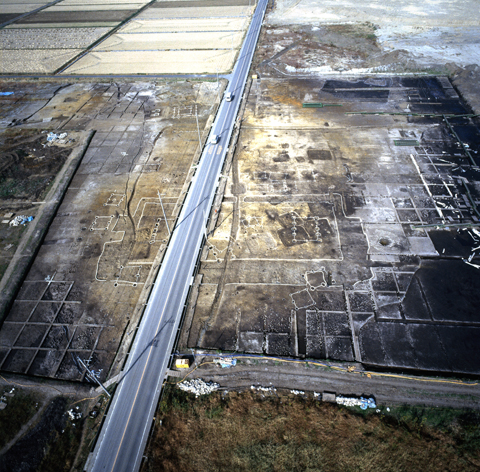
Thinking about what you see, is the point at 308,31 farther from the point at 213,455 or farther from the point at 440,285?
the point at 213,455

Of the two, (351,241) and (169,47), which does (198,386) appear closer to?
(351,241)

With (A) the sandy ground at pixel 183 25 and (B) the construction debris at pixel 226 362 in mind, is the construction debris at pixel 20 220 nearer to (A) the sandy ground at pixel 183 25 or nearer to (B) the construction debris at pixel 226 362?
(B) the construction debris at pixel 226 362

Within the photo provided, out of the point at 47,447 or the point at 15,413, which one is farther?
the point at 15,413

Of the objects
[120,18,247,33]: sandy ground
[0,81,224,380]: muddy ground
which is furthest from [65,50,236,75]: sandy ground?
[120,18,247,33]: sandy ground

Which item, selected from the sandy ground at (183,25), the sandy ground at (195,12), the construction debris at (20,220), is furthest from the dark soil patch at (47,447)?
the sandy ground at (195,12)

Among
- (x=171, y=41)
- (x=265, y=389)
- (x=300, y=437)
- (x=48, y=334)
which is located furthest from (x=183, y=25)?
(x=300, y=437)

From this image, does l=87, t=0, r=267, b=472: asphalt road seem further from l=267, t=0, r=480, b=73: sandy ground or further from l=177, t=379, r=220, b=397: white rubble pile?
l=267, t=0, r=480, b=73: sandy ground

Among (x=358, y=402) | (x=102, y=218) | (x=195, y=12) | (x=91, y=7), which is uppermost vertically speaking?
(x=91, y=7)
